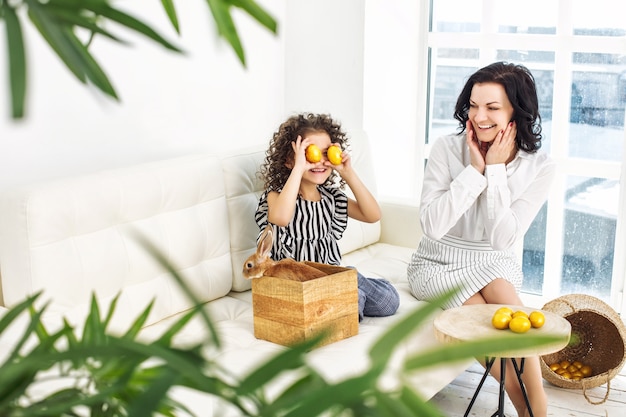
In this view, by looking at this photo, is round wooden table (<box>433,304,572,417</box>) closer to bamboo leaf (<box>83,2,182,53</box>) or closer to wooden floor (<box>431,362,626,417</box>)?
wooden floor (<box>431,362,626,417</box>)

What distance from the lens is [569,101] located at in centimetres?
389

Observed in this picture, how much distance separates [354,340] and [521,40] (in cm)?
188

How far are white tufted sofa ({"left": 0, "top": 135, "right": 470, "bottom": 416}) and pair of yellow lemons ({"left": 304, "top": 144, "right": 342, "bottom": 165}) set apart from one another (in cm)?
27

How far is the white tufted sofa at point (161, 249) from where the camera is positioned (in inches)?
93.1

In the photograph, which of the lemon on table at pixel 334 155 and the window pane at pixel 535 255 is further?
the window pane at pixel 535 255

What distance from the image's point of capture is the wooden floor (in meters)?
3.08

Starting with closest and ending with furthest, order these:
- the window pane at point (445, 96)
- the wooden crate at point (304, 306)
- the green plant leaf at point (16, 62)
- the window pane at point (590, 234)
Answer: the green plant leaf at point (16, 62)
the wooden crate at point (304, 306)
the window pane at point (590, 234)
the window pane at point (445, 96)

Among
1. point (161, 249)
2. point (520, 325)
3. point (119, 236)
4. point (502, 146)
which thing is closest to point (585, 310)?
point (502, 146)

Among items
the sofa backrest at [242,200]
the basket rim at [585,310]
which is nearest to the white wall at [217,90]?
the sofa backrest at [242,200]

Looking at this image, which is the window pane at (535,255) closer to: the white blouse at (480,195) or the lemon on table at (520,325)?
the white blouse at (480,195)

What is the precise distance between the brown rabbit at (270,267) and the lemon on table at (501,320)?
Result: 540 millimetres

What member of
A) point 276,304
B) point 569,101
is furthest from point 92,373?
point 569,101

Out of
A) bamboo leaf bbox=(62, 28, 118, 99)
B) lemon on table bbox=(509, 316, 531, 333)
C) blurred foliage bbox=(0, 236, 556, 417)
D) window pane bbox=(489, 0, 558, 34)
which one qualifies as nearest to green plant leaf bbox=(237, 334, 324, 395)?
blurred foliage bbox=(0, 236, 556, 417)

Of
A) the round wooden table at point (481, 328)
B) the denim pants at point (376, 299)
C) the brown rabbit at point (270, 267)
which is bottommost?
the denim pants at point (376, 299)
